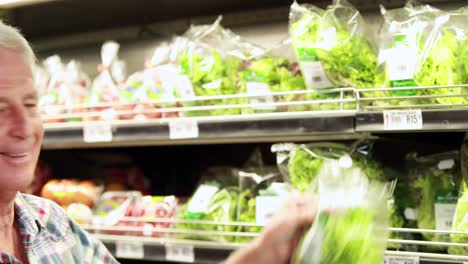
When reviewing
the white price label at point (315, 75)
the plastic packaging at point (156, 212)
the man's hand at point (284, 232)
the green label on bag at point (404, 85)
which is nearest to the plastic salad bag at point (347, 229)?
the man's hand at point (284, 232)

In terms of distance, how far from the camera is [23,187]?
134 cm

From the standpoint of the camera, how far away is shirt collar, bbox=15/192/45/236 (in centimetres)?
142

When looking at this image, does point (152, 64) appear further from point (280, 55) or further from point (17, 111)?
point (17, 111)

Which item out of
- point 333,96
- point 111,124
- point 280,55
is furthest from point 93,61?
point 333,96

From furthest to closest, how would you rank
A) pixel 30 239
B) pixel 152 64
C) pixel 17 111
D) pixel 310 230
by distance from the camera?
pixel 152 64
pixel 30 239
pixel 17 111
pixel 310 230

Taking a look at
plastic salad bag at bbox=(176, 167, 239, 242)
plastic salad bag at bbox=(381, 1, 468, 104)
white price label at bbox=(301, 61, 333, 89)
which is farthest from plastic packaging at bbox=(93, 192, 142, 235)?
plastic salad bag at bbox=(381, 1, 468, 104)

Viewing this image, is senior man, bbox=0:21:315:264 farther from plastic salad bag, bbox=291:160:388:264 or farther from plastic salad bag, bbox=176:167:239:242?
plastic salad bag, bbox=176:167:239:242

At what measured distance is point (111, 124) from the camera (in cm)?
203

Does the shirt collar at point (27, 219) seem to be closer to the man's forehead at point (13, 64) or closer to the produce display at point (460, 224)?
the man's forehead at point (13, 64)

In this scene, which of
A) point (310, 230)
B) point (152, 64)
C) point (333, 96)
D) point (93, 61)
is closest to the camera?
point (310, 230)

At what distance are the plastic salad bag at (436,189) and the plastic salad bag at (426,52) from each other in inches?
12.1

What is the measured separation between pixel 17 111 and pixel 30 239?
1.01 ft

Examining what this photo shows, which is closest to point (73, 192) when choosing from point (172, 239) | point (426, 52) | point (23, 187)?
point (172, 239)

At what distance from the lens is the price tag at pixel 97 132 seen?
6.68ft
